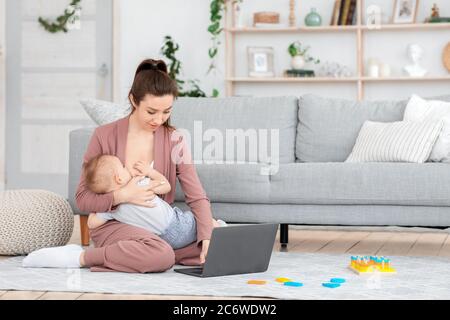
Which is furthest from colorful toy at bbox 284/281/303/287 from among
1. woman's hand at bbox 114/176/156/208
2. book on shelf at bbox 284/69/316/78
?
book on shelf at bbox 284/69/316/78

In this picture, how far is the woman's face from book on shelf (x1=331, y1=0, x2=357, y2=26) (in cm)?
352

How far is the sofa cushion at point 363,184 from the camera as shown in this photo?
383 cm

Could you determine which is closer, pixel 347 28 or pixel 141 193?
pixel 141 193

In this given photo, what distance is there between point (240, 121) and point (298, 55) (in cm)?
213

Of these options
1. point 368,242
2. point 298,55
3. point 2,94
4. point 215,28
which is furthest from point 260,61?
point 368,242

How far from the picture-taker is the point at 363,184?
3.90 m

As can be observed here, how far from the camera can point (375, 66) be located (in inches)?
257

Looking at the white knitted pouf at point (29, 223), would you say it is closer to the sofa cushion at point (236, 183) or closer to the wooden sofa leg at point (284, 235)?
the sofa cushion at point (236, 183)

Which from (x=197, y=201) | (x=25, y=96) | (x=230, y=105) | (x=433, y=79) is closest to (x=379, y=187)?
(x=197, y=201)

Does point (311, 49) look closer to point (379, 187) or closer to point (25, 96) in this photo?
point (25, 96)

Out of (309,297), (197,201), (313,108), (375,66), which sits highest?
(375,66)

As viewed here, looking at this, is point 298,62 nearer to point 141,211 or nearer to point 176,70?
point 176,70

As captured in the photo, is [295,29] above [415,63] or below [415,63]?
above
